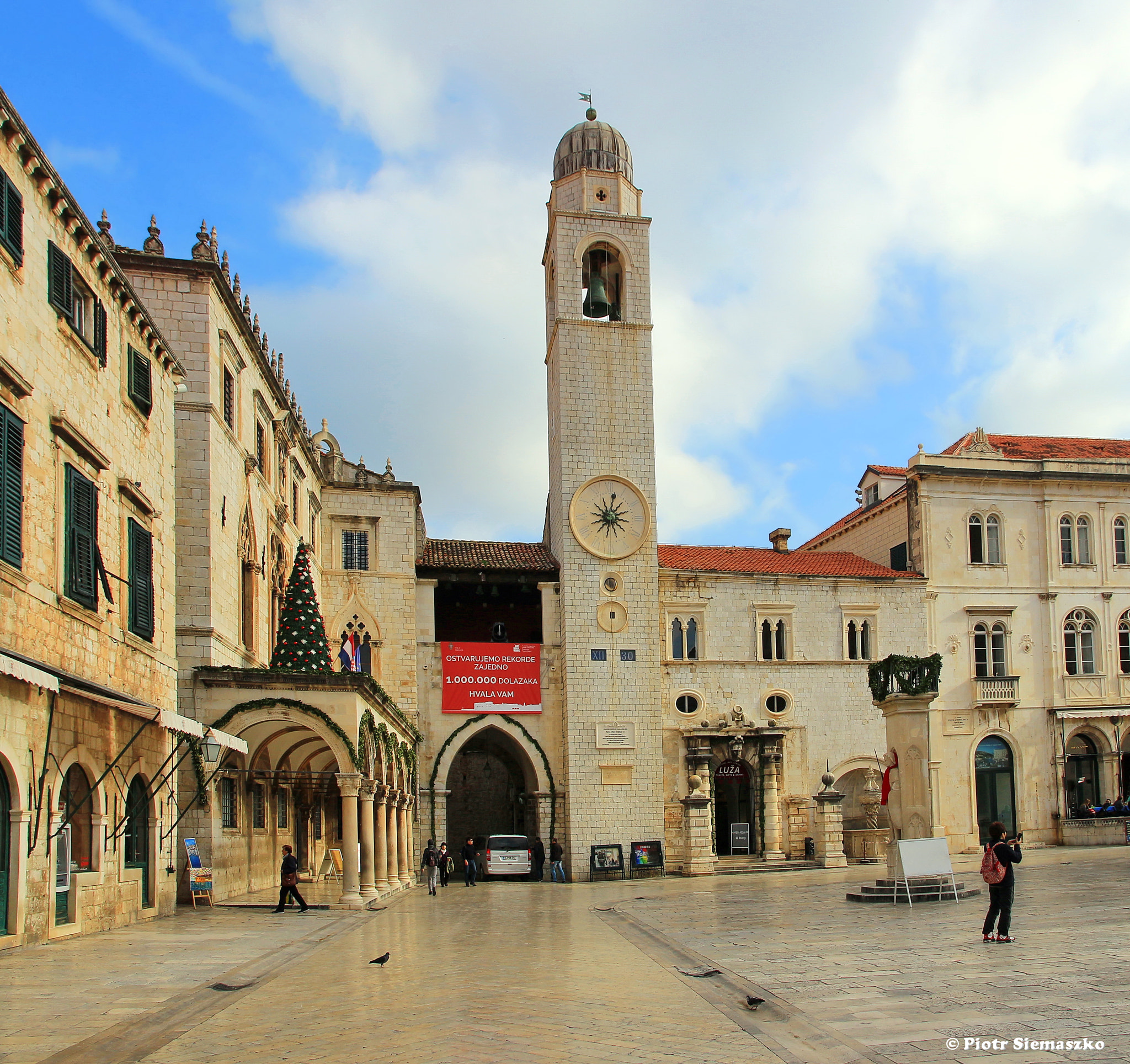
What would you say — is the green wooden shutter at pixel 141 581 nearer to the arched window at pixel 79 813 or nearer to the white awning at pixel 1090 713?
the arched window at pixel 79 813

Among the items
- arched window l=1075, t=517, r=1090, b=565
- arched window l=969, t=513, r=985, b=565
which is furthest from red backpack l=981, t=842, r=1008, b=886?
arched window l=1075, t=517, r=1090, b=565

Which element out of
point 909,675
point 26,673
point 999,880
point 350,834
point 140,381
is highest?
point 140,381

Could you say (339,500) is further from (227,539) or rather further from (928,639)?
(928,639)

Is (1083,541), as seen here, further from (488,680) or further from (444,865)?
(444,865)

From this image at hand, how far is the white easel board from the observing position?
65.2 ft

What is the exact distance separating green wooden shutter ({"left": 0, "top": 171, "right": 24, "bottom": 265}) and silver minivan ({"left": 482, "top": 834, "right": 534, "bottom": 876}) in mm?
24696

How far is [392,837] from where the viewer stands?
31.0 m

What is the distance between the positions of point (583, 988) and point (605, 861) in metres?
25.5

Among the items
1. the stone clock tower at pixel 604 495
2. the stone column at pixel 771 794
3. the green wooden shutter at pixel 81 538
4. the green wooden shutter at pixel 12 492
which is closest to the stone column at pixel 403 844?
the stone clock tower at pixel 604 495

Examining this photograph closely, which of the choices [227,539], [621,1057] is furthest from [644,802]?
[621,1057]

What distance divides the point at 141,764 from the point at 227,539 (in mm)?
6961

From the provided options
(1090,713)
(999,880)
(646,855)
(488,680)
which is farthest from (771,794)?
(999,880)

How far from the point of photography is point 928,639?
42.1 meters

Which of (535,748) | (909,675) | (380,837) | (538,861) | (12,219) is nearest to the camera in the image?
(12,219)
